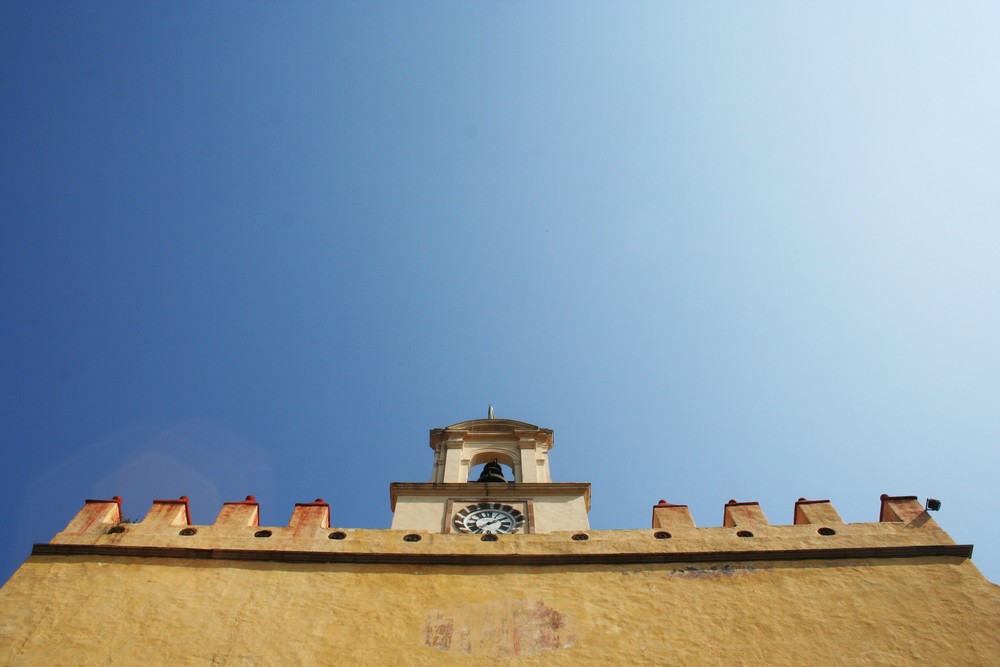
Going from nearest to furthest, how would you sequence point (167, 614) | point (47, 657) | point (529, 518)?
point (47, 657) → point (167, 614) → point (529, 518)

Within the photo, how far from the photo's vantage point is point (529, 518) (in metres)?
14.4

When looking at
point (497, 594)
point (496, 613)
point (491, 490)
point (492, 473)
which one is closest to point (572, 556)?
point (497, 594)

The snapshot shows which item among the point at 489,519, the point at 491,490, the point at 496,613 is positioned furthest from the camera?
the point at 491,490

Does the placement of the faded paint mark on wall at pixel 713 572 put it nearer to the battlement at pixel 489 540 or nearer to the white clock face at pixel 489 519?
the battlement at pixel 489 540

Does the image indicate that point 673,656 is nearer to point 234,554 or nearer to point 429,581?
point 429,581

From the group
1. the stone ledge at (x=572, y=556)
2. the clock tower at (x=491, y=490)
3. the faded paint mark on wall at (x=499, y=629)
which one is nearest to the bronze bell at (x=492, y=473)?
the clock tower at (x=491, y=490)

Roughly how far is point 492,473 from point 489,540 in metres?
4.37

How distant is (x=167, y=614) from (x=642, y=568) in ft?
21.7

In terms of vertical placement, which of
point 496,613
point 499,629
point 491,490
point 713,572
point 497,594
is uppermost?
point 491,490

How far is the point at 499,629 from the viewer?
10305 millimetres

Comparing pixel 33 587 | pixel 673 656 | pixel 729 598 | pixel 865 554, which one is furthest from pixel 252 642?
pixel 865 554

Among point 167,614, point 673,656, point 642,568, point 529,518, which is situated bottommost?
point 673,656

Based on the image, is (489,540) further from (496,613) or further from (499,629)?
(499,629)

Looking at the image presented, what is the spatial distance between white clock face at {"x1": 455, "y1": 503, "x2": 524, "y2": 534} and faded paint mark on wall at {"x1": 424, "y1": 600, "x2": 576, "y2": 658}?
3.39 meters
